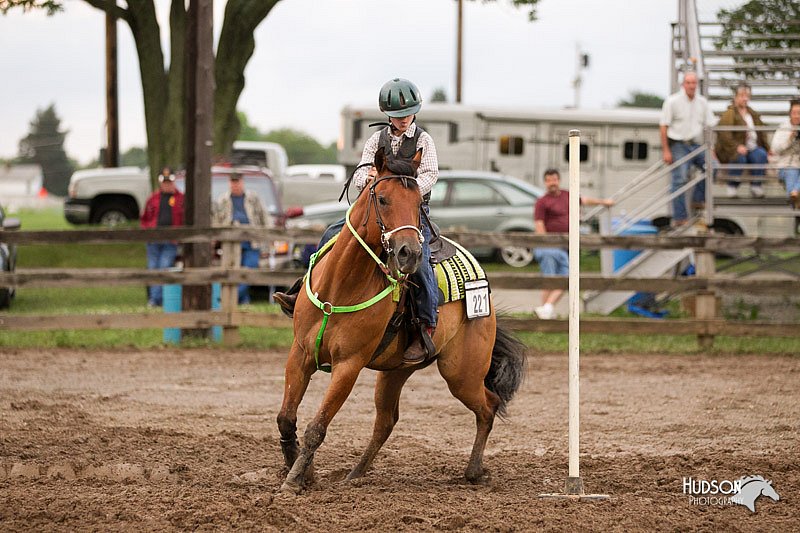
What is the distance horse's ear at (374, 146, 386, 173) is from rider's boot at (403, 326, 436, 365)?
114 centimetres

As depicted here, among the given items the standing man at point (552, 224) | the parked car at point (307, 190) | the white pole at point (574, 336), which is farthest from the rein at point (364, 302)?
the parked car at point (307, 190)

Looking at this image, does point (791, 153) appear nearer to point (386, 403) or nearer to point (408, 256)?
point (386, 403)

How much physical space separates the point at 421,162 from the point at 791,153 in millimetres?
9199

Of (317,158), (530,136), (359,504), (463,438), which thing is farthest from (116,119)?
(317,158)

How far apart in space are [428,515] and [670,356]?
7.96 metres

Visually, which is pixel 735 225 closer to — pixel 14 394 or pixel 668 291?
pixel 668 291

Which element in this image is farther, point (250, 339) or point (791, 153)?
point (791, 153)

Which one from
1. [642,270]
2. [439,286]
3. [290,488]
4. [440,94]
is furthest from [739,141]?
[440,94]

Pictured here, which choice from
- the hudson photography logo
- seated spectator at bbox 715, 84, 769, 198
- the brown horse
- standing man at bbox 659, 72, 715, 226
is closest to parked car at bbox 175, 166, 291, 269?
standing man at bbox 659, 72, 715, 226

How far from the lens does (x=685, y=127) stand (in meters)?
14.0

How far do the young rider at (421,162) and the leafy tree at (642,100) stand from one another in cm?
9501

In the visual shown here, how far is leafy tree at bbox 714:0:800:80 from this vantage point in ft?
57.0

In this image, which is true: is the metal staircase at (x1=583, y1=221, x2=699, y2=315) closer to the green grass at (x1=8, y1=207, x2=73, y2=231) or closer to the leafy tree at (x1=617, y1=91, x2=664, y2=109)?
the green grass at (x1=8, y1=207, x2=73, y2=231)

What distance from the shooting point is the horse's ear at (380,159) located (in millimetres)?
6062
